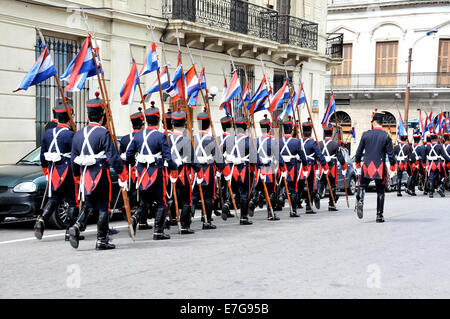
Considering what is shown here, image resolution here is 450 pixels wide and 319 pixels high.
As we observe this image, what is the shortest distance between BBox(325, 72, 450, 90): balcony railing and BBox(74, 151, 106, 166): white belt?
31800 mm

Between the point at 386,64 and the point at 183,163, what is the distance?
104 ft

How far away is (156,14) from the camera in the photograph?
1891 centimetres

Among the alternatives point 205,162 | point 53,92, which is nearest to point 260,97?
point 205,162

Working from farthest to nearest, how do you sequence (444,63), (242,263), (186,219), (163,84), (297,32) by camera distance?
(444,63) < (297,32) < (163,84) < (186,219) < (242,263)

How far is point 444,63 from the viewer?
124ft

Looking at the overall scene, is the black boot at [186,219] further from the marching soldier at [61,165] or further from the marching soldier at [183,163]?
the marching soldier at [61,165]

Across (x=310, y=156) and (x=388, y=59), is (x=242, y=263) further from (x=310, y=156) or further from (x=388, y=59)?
(x=388, y=59)

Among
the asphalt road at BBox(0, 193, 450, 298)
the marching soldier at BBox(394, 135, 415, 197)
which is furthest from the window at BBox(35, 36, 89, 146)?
the marching soldier at BBox(394, 135, 415, 197)

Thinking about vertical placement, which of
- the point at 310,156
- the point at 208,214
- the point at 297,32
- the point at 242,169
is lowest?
the point at 208,214

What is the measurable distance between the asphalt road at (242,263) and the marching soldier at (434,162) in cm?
772

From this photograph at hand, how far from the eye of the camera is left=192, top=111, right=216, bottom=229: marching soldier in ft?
34.3

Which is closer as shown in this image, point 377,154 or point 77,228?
point 77,228

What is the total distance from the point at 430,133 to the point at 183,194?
37.0 ft
